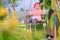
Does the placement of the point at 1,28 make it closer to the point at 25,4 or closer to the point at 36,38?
the point at 36,38

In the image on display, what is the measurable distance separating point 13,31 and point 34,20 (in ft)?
3.96

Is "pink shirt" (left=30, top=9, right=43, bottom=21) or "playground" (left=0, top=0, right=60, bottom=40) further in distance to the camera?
"pink shirt" (left=30, top=9, right=43, bottom=21)

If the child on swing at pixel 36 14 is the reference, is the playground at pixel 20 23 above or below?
above

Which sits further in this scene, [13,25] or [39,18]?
[39,18]

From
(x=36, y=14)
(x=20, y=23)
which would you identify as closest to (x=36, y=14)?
(x=36, y=14)

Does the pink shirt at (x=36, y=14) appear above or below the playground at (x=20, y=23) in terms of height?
below

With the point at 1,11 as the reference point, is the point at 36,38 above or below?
below

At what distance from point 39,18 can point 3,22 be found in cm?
125

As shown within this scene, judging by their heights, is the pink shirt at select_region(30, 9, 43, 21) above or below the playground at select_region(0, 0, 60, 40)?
below

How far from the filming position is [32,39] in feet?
2.38

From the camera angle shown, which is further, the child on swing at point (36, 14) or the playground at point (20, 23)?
the child on swing at point (36, 14)

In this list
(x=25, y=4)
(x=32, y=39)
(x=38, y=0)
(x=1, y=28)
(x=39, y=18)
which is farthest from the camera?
(x=38, y=0)

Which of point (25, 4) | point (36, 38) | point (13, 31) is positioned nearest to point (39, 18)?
point (25, 4)

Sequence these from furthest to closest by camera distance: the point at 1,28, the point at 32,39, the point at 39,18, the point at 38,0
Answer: the point at 38,0 → the point at 39,18 → the point at 32,39 → the point at 1,28
